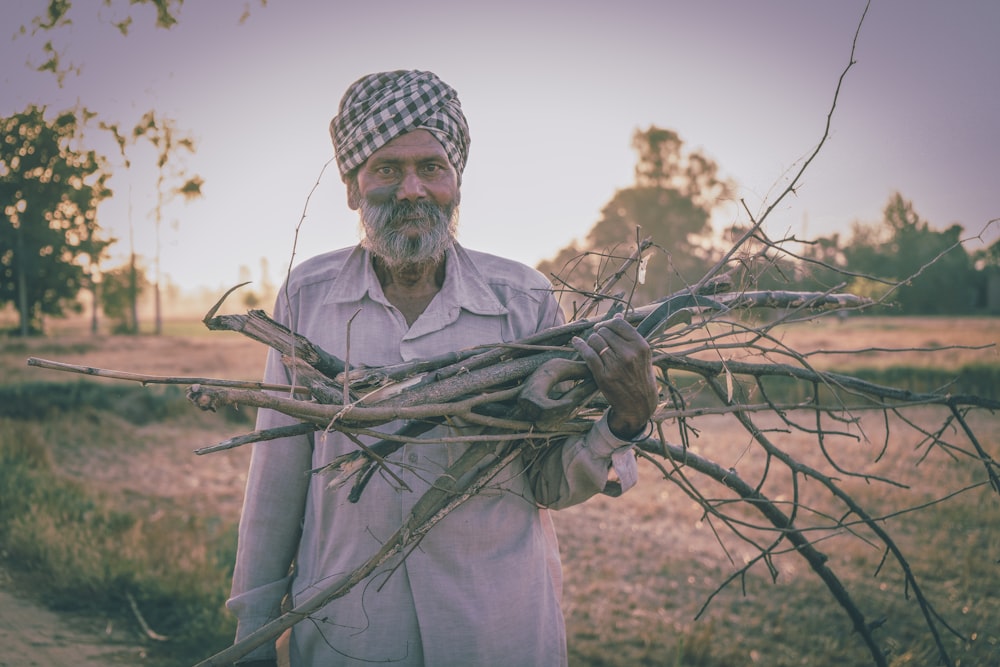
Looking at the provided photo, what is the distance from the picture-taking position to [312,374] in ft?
5.13

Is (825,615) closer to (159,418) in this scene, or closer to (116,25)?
(116,25)

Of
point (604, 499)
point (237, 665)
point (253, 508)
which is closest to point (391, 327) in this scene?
point (253, 508)

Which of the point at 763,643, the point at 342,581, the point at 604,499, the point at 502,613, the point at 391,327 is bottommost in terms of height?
the point at 763,643

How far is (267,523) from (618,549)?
501 cm

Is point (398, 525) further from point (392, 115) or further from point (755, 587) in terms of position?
point (755, 587)

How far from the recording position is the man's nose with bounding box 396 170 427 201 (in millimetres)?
2156

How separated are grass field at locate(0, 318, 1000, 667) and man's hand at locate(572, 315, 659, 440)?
13.7 inches

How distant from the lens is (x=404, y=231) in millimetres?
2127

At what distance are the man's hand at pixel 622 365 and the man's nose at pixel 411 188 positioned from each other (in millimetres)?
876

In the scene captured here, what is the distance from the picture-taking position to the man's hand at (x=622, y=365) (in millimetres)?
1542

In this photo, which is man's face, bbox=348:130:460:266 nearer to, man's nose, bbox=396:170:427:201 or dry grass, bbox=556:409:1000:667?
man's nose, bbox=396:170:427:201

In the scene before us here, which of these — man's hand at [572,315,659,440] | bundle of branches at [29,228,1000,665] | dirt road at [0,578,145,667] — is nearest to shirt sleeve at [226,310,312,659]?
bundle of branches at [29,228,1000,665]

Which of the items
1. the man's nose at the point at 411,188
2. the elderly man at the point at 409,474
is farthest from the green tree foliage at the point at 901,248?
the man's nose at the point at 411,188

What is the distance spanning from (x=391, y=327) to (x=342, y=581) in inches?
33.3
